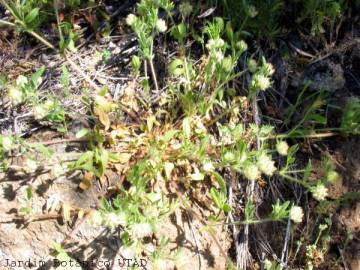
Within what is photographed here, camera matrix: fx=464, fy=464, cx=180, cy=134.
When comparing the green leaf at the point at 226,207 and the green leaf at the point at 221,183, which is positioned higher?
the green leaf at the point at 221,183

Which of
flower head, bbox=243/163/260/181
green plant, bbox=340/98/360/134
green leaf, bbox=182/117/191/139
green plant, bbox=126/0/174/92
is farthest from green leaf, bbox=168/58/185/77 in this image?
green plant, bbox=340/98/360/134

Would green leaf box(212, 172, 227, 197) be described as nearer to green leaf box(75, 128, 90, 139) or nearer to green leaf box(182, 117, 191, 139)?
green leaf box(182, 117, 191, 139)

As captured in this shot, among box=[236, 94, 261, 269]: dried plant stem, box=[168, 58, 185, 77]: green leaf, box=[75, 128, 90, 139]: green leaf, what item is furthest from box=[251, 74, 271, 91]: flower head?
box=[75, 128, 90, 139]: green leaf

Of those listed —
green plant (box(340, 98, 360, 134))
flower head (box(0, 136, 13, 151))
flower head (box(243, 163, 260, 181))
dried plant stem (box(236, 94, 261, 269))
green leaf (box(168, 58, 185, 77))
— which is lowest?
dried plant stem (box(236, 94, 261, 269))

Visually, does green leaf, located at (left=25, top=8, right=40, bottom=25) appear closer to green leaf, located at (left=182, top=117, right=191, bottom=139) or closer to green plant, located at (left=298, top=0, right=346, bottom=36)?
green leaf, located at (left=182, top=117, right=191, bottom=139)

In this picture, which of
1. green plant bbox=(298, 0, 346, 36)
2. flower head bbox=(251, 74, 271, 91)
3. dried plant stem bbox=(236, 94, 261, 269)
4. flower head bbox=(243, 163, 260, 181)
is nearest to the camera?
flower head bbox=(243, 163, 260, 181)

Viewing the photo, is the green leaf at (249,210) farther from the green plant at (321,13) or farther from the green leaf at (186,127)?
the green plant at (321,13)

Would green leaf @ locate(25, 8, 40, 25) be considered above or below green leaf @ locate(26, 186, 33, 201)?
above

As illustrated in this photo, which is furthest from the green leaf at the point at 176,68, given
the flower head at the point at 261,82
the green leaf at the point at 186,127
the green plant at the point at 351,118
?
the green plant at the point at 351,118

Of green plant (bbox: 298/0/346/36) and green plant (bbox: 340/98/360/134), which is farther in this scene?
green plant (bbox: 298/0/346/36)

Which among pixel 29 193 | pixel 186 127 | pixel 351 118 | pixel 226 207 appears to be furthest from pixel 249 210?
pixel 29 193

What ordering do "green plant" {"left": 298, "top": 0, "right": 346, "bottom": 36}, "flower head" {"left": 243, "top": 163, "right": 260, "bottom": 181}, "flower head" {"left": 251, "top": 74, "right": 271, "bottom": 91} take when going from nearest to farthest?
"flower head" {"left": 243, "top": 163, "right": 260, "bottom": 181}, "flower head" {"left": 251, "top": 74, "right": 271, "bottom": 91}, "green plant" {"left": 298, "top": 0, "right": 346, "bottom": 36}

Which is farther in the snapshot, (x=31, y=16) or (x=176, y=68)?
(x=176, y=68)

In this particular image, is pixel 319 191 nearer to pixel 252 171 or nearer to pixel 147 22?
pixel 252 171
